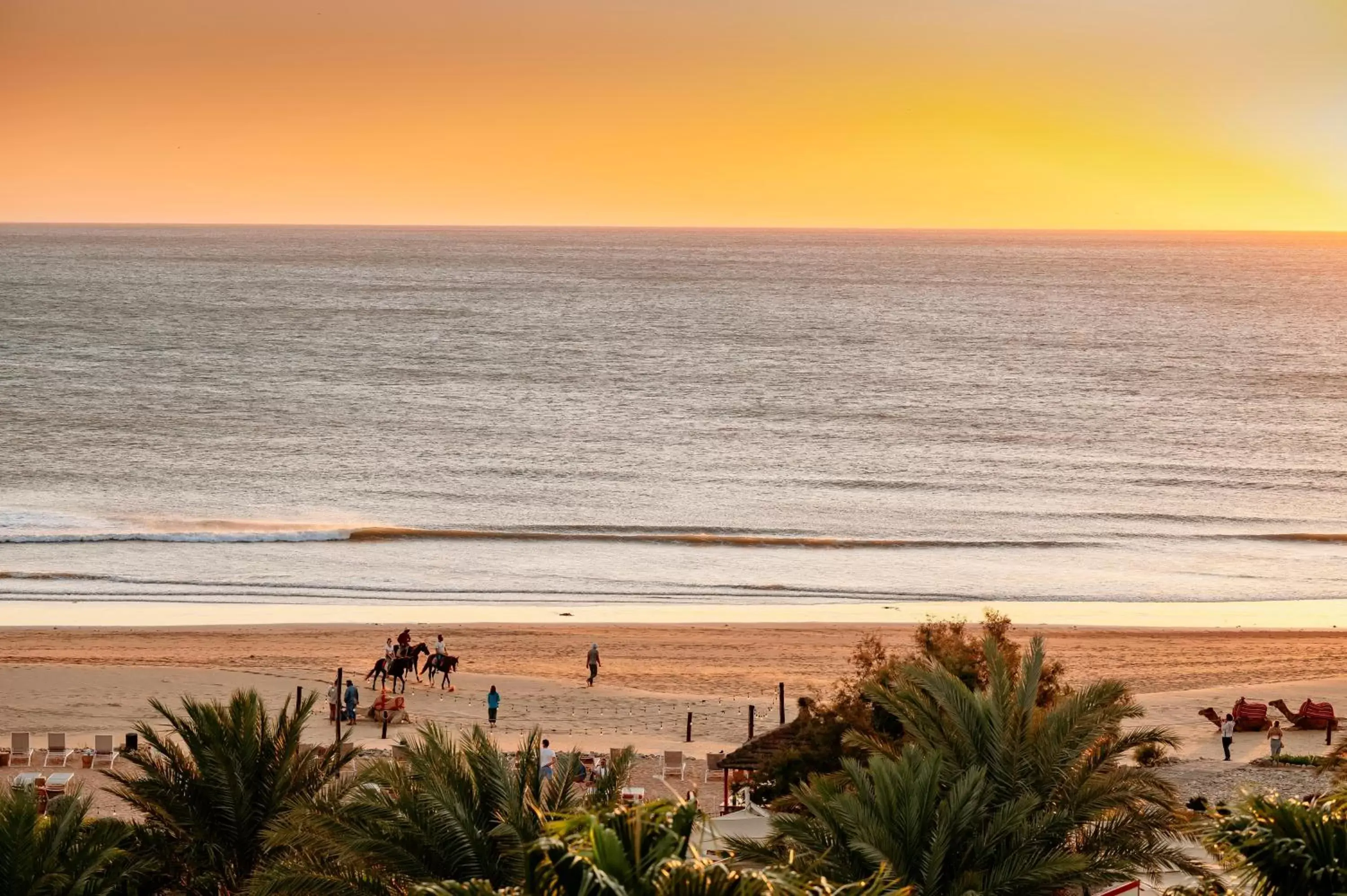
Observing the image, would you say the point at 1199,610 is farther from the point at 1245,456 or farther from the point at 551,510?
the point at 1245,456

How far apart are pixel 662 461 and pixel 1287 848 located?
5048 centimetres

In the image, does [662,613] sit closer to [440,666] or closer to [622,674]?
[622,674]

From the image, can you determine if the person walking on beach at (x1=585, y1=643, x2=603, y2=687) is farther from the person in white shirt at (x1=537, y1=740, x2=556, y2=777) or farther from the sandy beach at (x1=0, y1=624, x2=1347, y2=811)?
the person in white shirt at (x1=537, y1=740, x2=556, y2=777)

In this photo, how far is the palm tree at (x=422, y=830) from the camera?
10008 millimetres

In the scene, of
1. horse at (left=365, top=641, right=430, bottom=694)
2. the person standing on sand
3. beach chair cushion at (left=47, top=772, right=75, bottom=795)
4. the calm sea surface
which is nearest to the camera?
beach chair cushion at (left=47, top=772, right=75, bottom=795)

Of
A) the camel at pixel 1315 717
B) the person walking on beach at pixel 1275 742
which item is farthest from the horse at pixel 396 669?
the camel at pixel 1315 717

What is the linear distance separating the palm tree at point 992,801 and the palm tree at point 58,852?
5.32 m

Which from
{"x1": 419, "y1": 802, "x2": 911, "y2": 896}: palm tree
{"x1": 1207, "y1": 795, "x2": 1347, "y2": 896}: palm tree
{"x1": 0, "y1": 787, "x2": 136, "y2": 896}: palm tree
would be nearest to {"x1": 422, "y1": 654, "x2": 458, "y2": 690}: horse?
{"x1": 0, "y1": 787, "x2": 136, "y2": 896}: palm tree

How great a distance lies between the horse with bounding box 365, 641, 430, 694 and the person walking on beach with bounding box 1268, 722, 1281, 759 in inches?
615

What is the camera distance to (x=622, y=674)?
29391 millimetres

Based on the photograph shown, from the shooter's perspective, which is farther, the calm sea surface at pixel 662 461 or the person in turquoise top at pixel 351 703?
the calm sea surface at pixel 662 461

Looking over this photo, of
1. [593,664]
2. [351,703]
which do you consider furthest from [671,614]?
[351,703]

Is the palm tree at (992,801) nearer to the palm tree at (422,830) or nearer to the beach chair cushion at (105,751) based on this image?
the palm tree at (422,830)

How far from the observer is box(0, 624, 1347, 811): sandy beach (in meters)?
24.8
